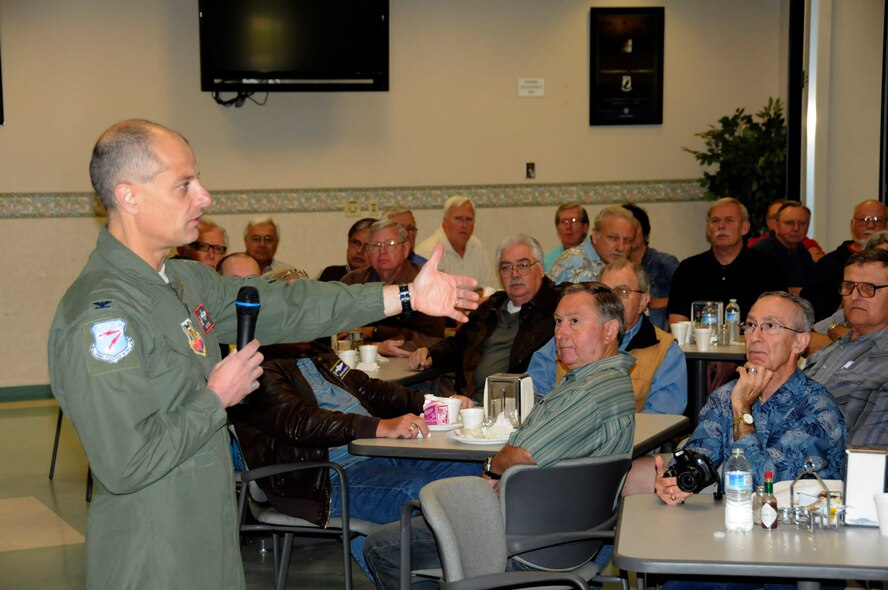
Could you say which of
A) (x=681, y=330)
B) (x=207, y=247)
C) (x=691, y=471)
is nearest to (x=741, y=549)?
(x=691, y=471)

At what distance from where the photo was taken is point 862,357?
4.39 metres

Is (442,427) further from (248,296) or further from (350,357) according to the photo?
(248,296)

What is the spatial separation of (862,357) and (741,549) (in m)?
1.99

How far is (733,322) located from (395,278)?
2.10 meters

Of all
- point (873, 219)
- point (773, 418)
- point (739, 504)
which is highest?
point (873, 219)

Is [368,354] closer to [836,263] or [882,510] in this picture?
[882,510]

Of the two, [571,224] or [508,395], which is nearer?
[508,395]

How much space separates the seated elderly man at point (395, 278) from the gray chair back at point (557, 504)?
2849 millimetres

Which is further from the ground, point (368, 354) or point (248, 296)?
point (248, 296)

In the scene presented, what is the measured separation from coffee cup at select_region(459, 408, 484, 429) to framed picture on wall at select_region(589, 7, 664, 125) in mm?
6842

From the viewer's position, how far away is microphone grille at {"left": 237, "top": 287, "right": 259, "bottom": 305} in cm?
248

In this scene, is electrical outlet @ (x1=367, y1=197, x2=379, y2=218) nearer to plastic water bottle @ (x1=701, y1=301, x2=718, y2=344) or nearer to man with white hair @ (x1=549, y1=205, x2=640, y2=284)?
man with white hair @ (x1=549, y1=205, x2=640, y2=284)

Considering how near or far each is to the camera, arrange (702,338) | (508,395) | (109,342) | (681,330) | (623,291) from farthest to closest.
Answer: (681,330), (702,338), (623,291), (508,395), (109,342)

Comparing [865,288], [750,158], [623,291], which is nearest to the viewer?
[865,288]
